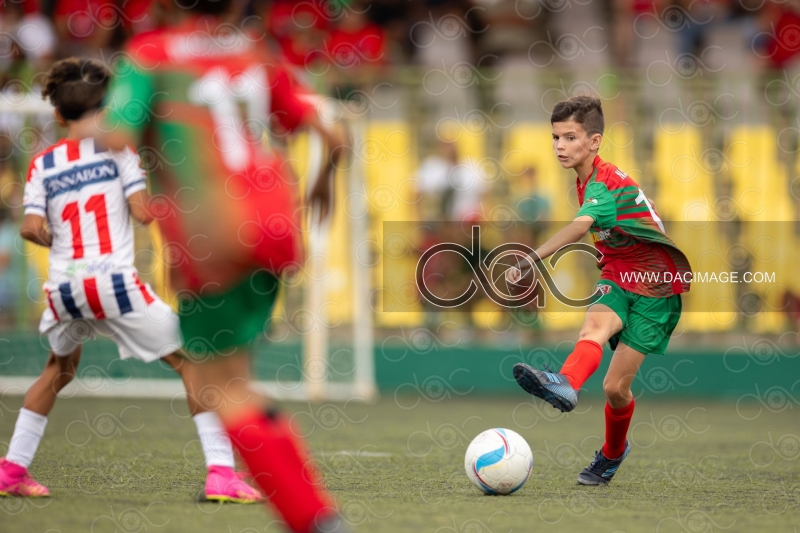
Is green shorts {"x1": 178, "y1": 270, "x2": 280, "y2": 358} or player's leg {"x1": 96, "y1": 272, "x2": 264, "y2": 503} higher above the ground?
green shorts {"x1": 178, "y1": 270, "x2": 280, "y2": 358}

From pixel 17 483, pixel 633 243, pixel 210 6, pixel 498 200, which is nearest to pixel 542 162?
pixel 498 200

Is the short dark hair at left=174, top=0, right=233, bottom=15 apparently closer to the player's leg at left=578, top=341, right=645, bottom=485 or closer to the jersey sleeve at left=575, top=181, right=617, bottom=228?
the jersey sleeve at left=575, top=181, right=617, bottom=228

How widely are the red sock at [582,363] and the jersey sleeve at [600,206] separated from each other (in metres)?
0.53

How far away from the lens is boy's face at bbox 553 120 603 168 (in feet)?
16.4

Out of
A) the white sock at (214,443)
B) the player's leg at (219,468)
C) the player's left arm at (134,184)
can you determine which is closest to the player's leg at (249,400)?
the player's leg at (219,468)

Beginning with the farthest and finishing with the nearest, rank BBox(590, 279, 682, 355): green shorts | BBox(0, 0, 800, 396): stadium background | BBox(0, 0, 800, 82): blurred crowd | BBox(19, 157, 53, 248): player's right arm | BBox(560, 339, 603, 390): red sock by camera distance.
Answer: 1. BBox(0, 0, 800, 82): blurred crowd
2. BBox(0, 0, 800, 396): stadium background
3. BBox(590, 279, 682, 355): green shorts
4. BBox(19, 157, 53, 248): player's right arm
5. BBox(560, 339, 603, 390): red sock

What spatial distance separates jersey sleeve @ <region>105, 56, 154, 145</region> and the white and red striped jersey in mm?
1765

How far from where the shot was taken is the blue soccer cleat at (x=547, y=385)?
14.4 ft

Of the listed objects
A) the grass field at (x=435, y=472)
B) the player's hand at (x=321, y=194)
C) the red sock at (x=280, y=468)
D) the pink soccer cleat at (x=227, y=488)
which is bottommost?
the grass field at (x=435, y=472)

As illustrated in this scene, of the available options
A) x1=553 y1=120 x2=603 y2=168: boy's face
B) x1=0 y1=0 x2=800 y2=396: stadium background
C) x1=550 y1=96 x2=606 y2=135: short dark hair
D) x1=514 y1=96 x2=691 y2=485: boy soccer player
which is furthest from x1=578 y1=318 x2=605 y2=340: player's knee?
x1=0 y1=0 x2=800 y2=396: stadium background

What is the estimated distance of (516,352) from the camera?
397 inches

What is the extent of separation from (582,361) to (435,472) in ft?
3.43

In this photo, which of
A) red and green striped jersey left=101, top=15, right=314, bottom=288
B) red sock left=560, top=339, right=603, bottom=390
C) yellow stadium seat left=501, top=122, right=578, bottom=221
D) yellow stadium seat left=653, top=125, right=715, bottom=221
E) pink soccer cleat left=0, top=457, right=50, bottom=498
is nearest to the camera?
red and green striped jersey left=101, top=15, right=314, bottom=288

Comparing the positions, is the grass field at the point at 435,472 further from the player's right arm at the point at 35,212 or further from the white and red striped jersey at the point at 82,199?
the player's right arm at the point at 35,212
